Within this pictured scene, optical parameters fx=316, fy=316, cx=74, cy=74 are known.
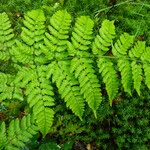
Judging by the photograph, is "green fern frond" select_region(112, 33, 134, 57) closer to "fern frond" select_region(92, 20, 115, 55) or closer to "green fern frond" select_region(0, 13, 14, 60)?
"fern frond" select_region(92, 20, 115, 55)

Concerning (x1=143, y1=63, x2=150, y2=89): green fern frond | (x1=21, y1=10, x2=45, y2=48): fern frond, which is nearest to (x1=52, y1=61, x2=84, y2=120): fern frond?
(x1=21, y1=10, x2=45, y2=48): fern frond

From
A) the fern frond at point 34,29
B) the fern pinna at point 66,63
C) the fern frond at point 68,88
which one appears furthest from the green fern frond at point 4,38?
the fern frond at point 68,88

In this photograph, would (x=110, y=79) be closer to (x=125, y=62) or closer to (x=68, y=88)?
(x=125, y=62)

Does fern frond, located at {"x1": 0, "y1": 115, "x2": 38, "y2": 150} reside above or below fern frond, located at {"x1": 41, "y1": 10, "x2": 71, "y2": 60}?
below

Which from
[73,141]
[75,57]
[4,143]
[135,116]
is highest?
[75,57]

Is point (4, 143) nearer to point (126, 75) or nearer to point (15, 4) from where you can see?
point (126, 75)

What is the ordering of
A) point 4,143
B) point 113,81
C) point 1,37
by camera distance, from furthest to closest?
point 4,143 < point 1,37 < point 113,81

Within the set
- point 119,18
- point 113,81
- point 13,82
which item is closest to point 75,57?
point 113,81

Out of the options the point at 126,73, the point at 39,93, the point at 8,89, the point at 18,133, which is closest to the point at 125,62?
the point at 126,73
